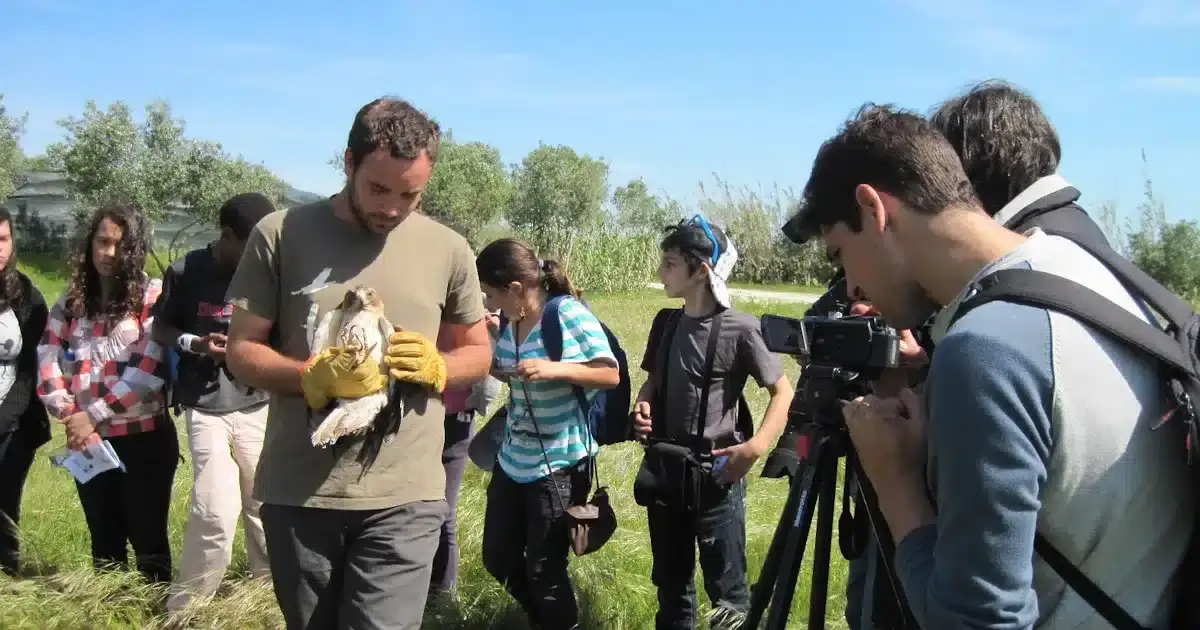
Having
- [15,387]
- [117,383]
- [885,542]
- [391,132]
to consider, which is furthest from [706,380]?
[15,387]

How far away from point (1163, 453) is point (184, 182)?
102 ft

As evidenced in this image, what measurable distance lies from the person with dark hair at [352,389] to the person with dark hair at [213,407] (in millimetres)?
1421

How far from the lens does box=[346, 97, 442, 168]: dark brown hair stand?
2643mm

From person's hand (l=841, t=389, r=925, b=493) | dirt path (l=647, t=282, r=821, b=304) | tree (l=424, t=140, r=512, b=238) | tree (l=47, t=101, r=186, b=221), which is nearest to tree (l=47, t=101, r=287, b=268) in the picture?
tree (l=47, t=101, r=186, b=221)

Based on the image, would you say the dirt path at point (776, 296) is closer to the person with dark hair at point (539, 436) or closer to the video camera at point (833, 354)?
the person with dark hair at point (539, 436)

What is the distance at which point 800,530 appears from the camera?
2148mm

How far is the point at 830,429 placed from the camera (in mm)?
2135

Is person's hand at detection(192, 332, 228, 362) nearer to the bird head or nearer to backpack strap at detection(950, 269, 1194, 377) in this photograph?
the bird head

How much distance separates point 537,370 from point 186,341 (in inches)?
64.4

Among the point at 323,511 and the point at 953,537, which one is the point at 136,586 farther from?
the point at 953,537

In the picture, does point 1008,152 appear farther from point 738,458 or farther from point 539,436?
point 539,436

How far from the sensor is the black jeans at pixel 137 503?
164 inches

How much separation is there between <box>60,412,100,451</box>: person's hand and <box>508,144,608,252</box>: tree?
105 feet

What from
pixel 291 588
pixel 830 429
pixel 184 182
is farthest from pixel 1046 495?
pixel 184 182
